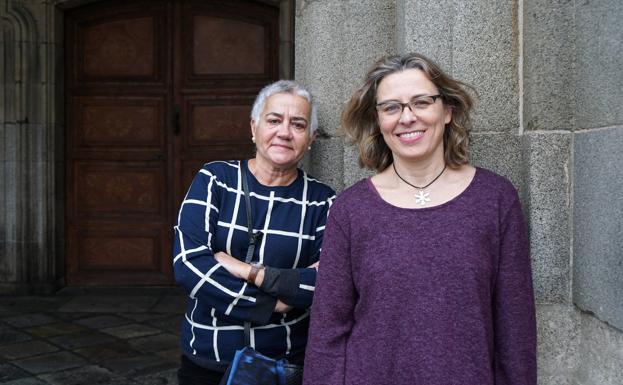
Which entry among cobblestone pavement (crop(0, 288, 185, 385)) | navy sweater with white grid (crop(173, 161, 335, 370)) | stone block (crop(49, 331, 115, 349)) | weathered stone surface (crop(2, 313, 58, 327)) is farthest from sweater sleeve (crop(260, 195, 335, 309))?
weathered stone surface (crop(2, 313, 58, 327))

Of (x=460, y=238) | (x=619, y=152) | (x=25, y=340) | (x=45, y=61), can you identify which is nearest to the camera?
(x=460, y=238)

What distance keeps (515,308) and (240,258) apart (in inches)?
35.4

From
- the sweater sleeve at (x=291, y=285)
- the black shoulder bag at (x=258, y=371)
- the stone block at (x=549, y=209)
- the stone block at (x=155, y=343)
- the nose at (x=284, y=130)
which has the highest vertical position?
the nose at (x=284, y=130)

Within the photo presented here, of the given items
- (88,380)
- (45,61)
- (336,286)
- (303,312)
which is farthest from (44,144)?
(336,286)

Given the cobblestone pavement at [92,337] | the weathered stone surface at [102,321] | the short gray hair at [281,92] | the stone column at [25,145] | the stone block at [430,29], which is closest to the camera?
the stone block at [430,29]

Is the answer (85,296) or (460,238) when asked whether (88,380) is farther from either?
(460,238)

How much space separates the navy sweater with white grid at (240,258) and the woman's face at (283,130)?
9 cm

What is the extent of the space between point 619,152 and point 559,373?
736 mm

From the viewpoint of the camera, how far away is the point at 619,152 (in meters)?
1.93

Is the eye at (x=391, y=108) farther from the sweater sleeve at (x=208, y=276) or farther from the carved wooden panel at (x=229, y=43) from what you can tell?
the carved wooden panel at (x=229, y=43)

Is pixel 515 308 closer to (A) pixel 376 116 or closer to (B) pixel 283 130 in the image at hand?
(A) pixel 376 116

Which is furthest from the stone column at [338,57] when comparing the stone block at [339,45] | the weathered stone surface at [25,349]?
the weathered stone surface at [25,349]

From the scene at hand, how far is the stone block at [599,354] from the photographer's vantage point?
2025 mm

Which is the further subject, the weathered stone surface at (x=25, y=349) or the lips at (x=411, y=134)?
the weathered stone surface at (x=25, y=349)
